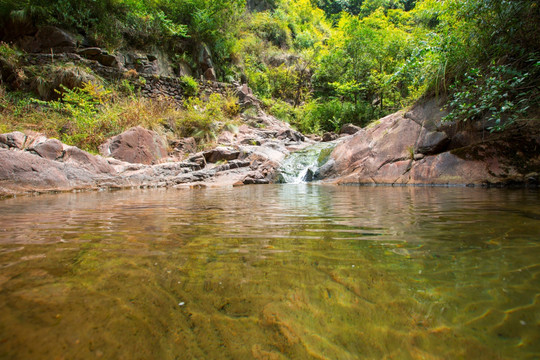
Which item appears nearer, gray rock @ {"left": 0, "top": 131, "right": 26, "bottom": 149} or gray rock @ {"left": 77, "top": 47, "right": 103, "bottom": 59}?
gray rock @ {"left": 0, "top": 131, "right": 26, "bottom": 149}

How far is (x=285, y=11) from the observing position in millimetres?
22500

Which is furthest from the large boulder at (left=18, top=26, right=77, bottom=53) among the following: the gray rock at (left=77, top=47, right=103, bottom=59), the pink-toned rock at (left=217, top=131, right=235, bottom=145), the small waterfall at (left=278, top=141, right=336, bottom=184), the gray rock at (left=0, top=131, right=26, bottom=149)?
the small waterfall at (left=278, top=141, right=336, bottom=184)

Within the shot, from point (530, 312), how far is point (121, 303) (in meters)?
1.02

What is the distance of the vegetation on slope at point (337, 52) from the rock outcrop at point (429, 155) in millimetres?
464

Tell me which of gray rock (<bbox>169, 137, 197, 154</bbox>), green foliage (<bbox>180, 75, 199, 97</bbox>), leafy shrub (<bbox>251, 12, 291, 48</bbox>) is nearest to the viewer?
gray rock (<bbox>169, 137, 197, 154</bbox>)

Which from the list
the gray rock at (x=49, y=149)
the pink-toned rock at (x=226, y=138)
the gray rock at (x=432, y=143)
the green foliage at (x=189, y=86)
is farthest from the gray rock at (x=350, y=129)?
the gray rock at (x=49, y=149)

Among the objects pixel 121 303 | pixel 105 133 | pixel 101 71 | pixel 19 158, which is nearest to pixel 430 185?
pixel 121 303

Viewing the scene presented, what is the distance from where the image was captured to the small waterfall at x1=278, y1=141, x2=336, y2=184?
7.27 meters

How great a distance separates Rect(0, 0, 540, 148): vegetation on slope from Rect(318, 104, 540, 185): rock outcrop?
1.52 ft

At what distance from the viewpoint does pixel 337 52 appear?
1402 centimetres

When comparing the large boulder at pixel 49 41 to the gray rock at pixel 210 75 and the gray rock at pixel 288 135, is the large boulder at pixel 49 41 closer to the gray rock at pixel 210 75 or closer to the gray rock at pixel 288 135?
the gray rock at pixel 210 75

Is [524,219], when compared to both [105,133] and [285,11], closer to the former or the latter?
[105,133]

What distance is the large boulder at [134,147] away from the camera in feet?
21.4

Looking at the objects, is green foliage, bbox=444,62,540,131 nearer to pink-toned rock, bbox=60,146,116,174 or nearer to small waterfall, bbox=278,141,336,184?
small waterfall, bbox=278,141,336,184
